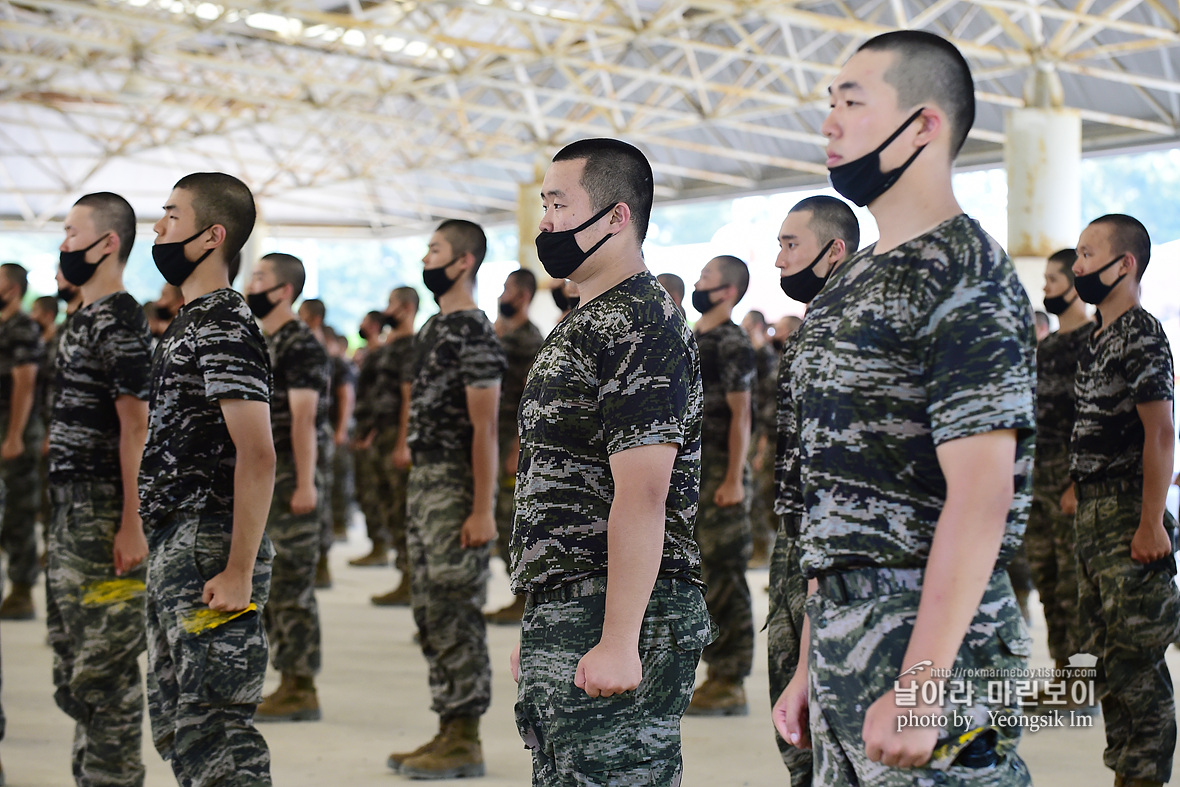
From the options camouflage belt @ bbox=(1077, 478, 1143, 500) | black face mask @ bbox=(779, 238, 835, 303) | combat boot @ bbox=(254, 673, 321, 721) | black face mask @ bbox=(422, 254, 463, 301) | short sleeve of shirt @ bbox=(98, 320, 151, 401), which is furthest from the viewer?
combat boot @ bbox=(254, 673, 321, 721)

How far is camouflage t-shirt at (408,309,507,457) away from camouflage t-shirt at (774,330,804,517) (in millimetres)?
1061

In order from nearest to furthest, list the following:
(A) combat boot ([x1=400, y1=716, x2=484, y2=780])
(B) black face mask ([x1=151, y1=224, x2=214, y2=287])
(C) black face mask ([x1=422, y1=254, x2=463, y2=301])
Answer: (B) black face mask ([x1=151, y1=224, x2=214, y2=287]) < (A) combat boot ([x1=400, y1=716, x2=484, y2=780]) < (C) black face mask ([x1=422, y1=254, x2=463, y2=301])

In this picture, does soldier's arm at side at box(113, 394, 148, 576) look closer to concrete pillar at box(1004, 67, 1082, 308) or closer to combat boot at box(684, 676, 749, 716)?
combat boot at box(684, 676, 749, 716)

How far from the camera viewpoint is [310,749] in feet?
14.3

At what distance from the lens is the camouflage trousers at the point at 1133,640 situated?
360 centimetres

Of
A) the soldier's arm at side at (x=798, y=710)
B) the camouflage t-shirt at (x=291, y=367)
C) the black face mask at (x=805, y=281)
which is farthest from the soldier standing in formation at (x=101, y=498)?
the soldier's arm at side at (x=798, y=710)

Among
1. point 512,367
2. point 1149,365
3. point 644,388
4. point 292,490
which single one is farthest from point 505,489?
point 644,388

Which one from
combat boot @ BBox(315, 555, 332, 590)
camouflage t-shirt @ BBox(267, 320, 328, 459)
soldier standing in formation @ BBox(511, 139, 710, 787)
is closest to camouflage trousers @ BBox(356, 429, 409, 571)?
combat boot @ BBox(315, 555, 332, 590)

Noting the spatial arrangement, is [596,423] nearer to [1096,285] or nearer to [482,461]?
[482,461]

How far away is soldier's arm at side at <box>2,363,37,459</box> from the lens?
21.0ft

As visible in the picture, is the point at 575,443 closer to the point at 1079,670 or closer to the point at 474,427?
the point at 474,427

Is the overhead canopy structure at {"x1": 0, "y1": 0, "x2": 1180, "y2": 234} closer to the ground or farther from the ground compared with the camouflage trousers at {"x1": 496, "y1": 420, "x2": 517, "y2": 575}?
farther from the ground

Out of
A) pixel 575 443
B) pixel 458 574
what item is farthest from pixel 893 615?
pixel 458 574

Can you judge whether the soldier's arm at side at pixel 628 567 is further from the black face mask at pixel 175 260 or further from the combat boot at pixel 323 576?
the combat boot at pixel 323 576
